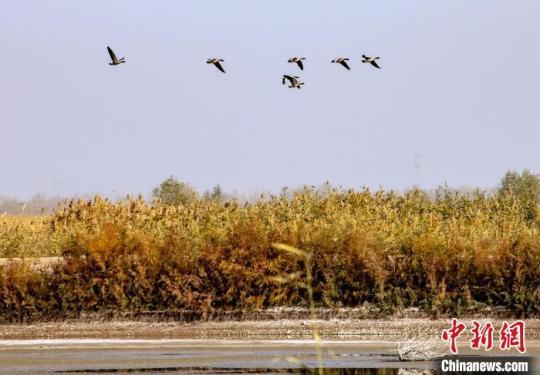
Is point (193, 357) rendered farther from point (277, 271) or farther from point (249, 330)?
point (277, 271)

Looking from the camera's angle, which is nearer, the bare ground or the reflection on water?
the reflection on water

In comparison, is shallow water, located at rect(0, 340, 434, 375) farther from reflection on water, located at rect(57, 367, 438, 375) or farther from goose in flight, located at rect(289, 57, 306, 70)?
goose in flight, located at rect(289, 57, 306, 70)

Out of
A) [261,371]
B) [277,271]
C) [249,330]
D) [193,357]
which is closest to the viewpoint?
[261,371]

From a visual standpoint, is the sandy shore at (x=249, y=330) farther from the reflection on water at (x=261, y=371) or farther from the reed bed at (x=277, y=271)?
the reflection on water at (x=261, y=371)

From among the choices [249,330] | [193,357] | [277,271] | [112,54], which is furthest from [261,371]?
[112,54]

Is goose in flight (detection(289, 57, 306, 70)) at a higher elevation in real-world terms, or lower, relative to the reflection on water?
higher

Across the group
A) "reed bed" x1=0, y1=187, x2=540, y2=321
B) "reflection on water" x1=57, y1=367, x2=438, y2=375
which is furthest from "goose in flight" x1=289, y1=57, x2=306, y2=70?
"reflection on water" x1=57, y1=367, x2=438, y2=375

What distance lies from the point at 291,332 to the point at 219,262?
218 centimetres

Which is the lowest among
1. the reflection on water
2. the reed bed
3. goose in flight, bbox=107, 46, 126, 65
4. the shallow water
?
the reflection on water

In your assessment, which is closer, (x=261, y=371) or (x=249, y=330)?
(x=261, y=371)

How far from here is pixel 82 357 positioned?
639 inches

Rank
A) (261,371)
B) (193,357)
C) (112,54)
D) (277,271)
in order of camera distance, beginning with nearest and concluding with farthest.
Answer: (261,371) → (193,357) → (112,54) → (277,271)

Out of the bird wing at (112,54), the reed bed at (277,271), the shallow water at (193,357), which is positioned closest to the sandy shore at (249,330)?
the reed bed at (277,271)

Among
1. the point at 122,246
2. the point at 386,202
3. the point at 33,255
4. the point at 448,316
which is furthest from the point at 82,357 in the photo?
the point at 386,202
